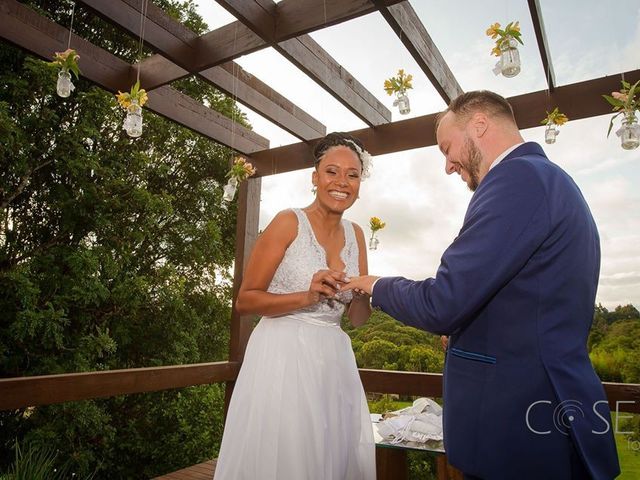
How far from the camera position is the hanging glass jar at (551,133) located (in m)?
2.94

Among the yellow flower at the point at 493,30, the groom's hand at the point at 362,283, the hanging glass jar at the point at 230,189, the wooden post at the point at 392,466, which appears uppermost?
the yellow flower at the point at 493,30

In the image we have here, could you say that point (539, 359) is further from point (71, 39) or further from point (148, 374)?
point (71, 39)

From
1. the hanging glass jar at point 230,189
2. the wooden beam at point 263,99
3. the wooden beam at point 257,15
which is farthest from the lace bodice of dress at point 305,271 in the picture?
the wooden beam at point 263,99

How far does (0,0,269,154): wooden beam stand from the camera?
279 cm

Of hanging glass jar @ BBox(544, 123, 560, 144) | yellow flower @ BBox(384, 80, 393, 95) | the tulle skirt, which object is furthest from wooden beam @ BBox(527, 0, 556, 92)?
the tulle skirt

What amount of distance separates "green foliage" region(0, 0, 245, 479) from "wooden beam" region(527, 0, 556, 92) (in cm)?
535

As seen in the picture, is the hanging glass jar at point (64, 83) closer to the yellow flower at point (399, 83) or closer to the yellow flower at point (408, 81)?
the yellow flower at point (399, 83)

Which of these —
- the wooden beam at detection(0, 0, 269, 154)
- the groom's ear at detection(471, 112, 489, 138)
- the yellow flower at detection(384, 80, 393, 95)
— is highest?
the wooden beam at detection(0, 0, 269, 154)

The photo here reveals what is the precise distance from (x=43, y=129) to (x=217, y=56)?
4608 millimetres

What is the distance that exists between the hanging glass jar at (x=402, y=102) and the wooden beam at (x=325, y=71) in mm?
660

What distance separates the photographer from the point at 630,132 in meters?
2.53

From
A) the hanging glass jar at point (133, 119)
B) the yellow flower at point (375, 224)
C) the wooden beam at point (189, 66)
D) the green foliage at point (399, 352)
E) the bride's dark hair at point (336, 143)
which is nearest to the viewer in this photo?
the bride's dark hair at point (336, 143)

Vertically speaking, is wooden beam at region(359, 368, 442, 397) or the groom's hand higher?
the groom's hand

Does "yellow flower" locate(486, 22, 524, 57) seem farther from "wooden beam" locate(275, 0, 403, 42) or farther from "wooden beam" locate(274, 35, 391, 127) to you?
"wooden beam" locate(274, 35, 391, 127)
